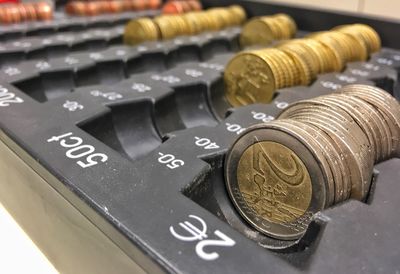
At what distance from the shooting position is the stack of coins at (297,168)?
0.40 meters

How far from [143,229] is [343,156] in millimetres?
193

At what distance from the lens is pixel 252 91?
780mm

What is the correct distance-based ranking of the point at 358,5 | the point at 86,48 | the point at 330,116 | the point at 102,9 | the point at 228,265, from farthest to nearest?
the point at 102,9
the point at 358,5
the point at 86,48
the point at 330,116
the point at 228,265

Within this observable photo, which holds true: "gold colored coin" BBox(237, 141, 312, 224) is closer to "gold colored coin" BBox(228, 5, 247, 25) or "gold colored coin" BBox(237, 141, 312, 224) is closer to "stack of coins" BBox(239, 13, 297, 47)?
"stack of coins" BBox(239, 13, 297, 47)

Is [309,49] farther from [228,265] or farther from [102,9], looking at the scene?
[102,9]

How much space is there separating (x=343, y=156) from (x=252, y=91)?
1.22ft

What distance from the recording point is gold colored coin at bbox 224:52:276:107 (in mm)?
761

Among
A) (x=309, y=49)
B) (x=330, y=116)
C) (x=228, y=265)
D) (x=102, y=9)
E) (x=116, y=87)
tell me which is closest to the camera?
(x=228, y=265)

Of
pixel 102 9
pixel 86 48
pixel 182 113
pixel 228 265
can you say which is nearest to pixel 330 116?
pixel 228 265

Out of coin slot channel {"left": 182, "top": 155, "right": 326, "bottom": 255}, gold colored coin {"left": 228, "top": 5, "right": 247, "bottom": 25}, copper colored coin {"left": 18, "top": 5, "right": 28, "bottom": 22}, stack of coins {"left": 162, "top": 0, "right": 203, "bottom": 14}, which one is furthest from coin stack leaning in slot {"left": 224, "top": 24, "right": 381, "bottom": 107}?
copper colored coin {"left": 18, "top": 5, "right": 28, "bottom": 22}

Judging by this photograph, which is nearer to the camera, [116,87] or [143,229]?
[143,229]

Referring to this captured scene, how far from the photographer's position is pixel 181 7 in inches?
56.9

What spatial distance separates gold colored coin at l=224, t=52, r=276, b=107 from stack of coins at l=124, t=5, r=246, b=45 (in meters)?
0.37

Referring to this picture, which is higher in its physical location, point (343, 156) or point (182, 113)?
point (343, 156)
